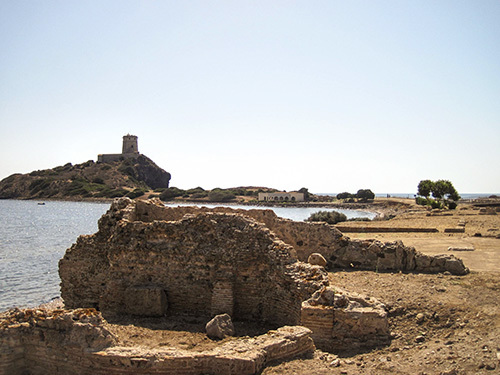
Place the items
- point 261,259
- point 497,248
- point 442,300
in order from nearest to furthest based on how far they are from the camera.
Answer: point 442,300 → point 261,259 → point 497,248

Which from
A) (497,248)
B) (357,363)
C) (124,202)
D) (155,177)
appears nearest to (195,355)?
(357,363)

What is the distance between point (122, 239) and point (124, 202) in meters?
2.03

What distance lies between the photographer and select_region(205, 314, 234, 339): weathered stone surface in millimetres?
9047

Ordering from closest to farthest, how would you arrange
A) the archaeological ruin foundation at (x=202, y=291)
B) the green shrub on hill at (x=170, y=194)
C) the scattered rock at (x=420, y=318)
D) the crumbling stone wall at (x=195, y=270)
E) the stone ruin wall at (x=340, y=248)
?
the archaeological ruin foundation at (x=202, y=291) → the scattered rock at (x=420, y=318) → the crumbling stone wall at (x=195, y=270) → the stone ruin wall at (x=340, y=248) → the green shrub on hill at (x=170, y=194)

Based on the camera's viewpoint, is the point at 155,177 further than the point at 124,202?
Yes

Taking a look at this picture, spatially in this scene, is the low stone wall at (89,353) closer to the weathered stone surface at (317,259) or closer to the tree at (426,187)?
the weathered stone surface at (317,259)

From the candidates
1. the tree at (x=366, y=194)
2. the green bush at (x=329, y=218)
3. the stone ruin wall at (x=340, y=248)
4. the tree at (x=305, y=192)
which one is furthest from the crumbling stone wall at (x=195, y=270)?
the tree at (x=305, y=192)

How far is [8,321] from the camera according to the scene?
7.08 m

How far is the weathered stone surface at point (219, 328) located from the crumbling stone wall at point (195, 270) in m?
0.94

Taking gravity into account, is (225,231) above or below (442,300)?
above

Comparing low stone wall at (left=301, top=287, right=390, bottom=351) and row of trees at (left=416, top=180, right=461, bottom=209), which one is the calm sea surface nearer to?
low stone wall at (left=301, top=287, right=390, bottom=351)

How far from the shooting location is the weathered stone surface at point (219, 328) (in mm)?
9047

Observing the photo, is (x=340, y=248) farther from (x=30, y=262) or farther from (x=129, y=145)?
(x=129, y=145)

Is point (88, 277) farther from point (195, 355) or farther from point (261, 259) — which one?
point (195, 355)
